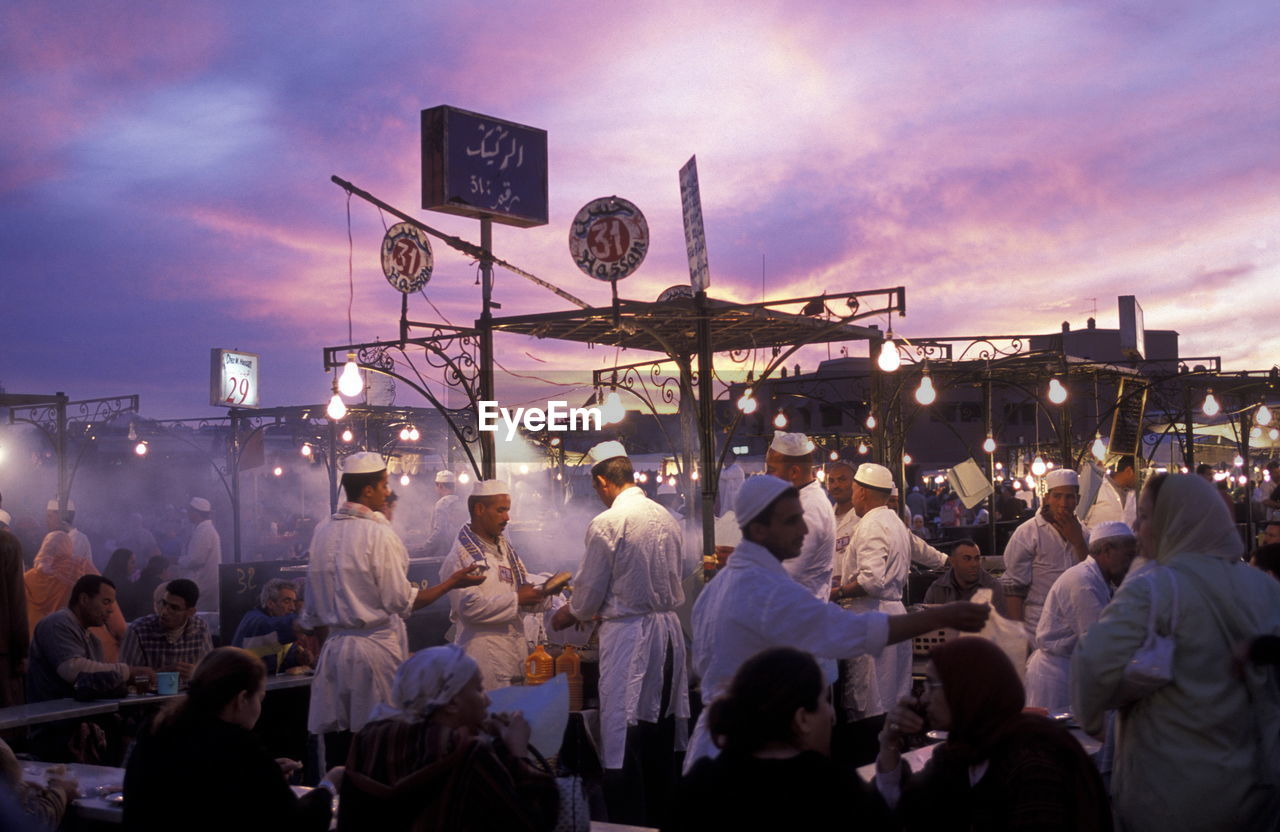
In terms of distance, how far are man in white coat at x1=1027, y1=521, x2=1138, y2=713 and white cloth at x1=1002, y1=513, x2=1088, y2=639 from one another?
2164 millimetres

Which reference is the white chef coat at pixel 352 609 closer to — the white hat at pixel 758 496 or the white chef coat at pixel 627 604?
the white chef coat at pixel 627 604

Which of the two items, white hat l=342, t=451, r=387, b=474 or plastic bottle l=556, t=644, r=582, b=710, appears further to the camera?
plastic bottle l=556, t=644, r=582, b=710

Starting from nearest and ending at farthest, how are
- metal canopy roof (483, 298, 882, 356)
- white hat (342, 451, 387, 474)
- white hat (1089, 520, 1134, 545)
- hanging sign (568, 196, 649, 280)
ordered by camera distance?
white hat (1089, 520, 1134, 545), white hat (342, 451, 387, 474), metal canopy roof (483, 298, 882, 356), hanging sign (568, 196, 649, 280)

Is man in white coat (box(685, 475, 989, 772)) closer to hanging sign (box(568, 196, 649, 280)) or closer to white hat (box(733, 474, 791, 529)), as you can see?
white hat (box(733, 474, 791, 529))

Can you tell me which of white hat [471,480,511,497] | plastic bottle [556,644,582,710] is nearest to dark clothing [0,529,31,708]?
white hat [471,480,511,497]

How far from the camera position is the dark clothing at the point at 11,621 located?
7.70 metres

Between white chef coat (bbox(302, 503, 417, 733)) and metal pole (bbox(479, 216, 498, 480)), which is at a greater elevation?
metal pole (bbox(479, 216, 498, 480))

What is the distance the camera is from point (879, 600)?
7.75 metres

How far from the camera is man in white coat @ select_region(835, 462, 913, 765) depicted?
24.5 feet

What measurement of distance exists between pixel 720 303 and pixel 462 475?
27836 mm

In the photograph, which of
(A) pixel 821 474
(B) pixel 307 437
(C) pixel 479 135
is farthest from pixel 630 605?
(B) pixel 307 437

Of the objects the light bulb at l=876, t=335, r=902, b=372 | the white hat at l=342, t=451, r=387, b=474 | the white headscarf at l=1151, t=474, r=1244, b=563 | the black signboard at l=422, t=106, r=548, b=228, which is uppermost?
the black signboard at l=422, t=106, r=548, b=228

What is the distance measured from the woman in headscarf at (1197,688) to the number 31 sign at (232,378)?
121 ft

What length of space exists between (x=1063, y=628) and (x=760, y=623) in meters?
3.07
